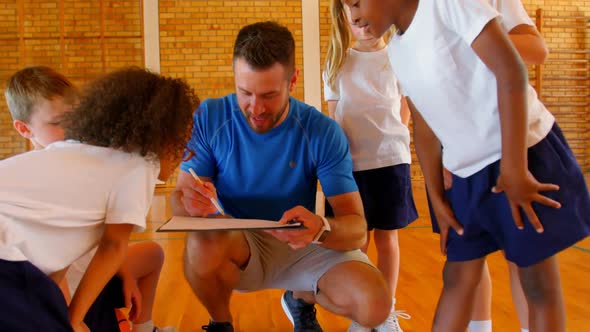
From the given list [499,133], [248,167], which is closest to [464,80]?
[499,133]

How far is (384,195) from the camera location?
195cm

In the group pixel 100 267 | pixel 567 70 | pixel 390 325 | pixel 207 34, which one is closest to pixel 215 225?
pixel 100 267

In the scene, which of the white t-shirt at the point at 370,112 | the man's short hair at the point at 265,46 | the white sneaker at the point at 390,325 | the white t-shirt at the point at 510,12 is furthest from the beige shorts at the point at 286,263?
the white t-shirt at the point at 510,12

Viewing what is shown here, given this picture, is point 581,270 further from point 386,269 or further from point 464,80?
point 464,80

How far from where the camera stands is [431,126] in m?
1.18

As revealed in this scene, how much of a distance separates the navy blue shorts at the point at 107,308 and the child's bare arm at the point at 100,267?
0.58 feet

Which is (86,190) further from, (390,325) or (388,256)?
(388,256)

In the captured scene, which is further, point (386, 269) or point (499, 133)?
point (386, 269)

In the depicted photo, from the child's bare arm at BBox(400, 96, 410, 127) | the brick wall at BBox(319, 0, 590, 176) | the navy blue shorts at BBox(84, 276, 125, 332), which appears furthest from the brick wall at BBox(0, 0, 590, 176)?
the navy blue shorts at BBox(84, 276, 125, 332)

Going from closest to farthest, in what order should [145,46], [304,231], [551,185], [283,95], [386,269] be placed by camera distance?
[551,185], [304,231], [283,95], [386,269], [145,46]

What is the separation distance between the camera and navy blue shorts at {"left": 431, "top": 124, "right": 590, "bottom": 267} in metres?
1.02

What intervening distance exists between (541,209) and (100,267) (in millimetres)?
902

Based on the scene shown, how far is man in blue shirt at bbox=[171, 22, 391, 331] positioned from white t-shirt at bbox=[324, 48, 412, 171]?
0.94ft

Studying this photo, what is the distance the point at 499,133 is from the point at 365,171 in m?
0.93
